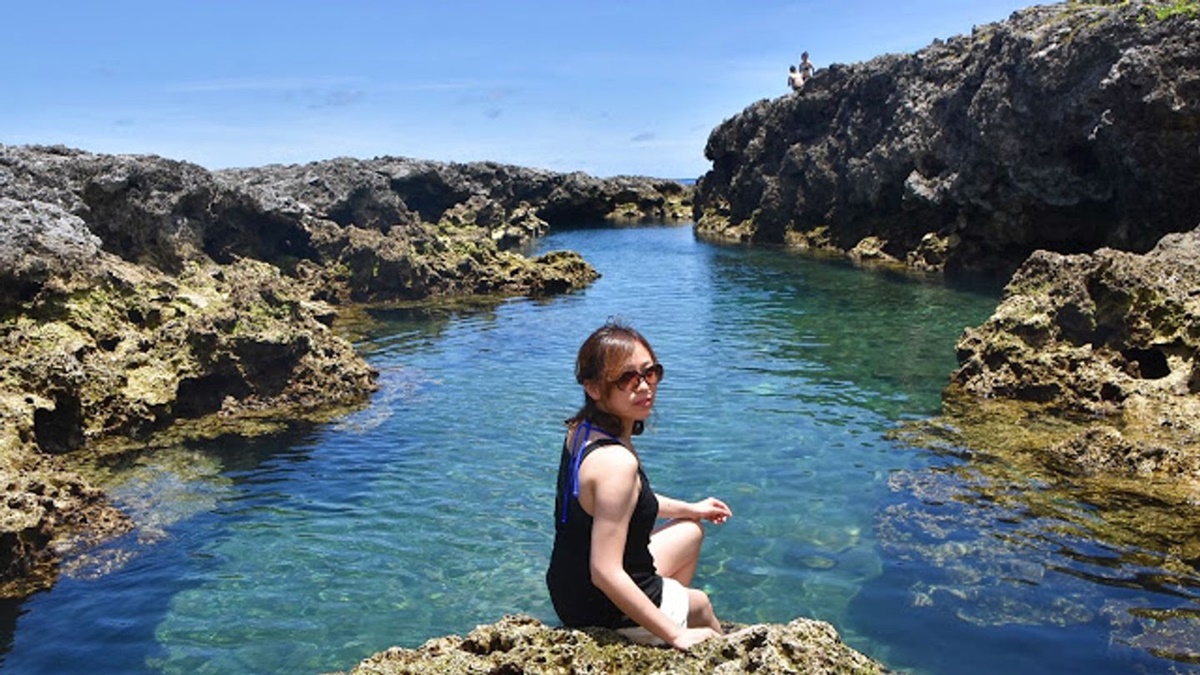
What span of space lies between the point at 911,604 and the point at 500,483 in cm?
566

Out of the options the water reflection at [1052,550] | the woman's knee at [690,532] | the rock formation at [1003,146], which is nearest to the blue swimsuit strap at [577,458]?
the woman's knee at [690,532]

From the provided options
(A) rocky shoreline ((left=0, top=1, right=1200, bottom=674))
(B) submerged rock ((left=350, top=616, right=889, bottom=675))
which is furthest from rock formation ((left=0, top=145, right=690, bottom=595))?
(B) submerged rock ((left=350, top=616, right=889, bottom=675))

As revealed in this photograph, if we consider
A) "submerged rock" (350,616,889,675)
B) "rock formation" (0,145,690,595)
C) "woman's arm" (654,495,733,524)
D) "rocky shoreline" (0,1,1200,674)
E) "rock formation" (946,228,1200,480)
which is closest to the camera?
"submerged rock" (350,616,889,675)

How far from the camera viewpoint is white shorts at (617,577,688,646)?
16.1 feet

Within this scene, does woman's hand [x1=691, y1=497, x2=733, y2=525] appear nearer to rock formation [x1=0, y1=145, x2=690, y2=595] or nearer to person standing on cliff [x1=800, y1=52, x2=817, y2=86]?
rock formation [x1=0, y1=145, x2=690, y2=595]

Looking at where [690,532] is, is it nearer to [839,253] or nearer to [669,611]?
[669,611]

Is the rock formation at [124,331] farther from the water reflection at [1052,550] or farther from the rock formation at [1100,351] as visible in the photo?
the rock formation at [1100,351]

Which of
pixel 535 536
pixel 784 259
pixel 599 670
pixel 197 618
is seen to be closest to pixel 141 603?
pixel 197 618

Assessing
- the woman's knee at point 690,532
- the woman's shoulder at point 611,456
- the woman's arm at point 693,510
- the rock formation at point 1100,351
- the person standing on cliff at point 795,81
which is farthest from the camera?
the person standing on cliff at point 795,81

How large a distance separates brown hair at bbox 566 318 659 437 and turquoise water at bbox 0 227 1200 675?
3552 millimetres

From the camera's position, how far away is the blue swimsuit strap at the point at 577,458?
16.4 ft

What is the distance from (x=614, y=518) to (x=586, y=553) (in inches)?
17.1

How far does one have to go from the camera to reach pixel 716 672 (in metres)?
4.37

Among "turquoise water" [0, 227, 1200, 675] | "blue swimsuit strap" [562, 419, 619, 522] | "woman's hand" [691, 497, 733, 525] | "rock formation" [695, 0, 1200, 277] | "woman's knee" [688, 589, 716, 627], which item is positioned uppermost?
"rock formation" [695, 0, 1200, 277]
